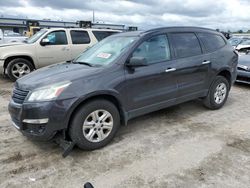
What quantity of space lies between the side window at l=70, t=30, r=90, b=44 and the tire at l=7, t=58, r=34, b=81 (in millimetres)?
1738

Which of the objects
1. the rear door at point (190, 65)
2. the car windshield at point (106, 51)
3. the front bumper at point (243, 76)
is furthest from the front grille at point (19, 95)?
the front bumper at point (243, 76)

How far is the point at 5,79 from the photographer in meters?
8.64

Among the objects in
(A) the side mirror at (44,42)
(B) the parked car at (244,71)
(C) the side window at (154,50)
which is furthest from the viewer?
(A) the side mirror at (44,42)

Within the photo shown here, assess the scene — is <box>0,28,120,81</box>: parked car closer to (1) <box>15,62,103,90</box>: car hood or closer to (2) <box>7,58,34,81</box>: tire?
(2) <box>7,58,34,81</box>: tire

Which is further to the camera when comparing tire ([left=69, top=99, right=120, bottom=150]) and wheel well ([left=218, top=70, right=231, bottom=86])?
wheel well ([left=218, top=70, right=231, bottom=86])

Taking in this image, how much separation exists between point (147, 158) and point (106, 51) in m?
1.93

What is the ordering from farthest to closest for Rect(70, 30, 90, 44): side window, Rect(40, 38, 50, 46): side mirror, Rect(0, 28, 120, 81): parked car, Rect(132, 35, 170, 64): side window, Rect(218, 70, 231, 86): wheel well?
Rect(70, 30, 90, 44): side window → Rect(40, 38, 50, 46): side mirror → Rect(0, 28, 120, 81): parked car → Rect(218, 70, 231, 86): wheel well → Rect(132, 35, 170, 64): side window

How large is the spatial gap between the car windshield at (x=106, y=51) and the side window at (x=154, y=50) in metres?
0.20

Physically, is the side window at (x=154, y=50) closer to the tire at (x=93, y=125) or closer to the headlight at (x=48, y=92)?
the tire at (x=93, y=125)

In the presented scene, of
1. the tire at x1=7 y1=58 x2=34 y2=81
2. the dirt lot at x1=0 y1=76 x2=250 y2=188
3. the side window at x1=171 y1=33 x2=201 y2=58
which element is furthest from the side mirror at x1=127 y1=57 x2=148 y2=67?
the tire at x1=7 y1=58 x2=34 y2=81

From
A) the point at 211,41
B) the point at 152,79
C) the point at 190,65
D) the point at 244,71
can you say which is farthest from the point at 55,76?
the point at 244,71

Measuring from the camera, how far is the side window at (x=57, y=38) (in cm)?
834

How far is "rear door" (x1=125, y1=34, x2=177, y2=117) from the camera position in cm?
390

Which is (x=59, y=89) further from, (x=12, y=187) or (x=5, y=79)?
(x=5, y=79)
